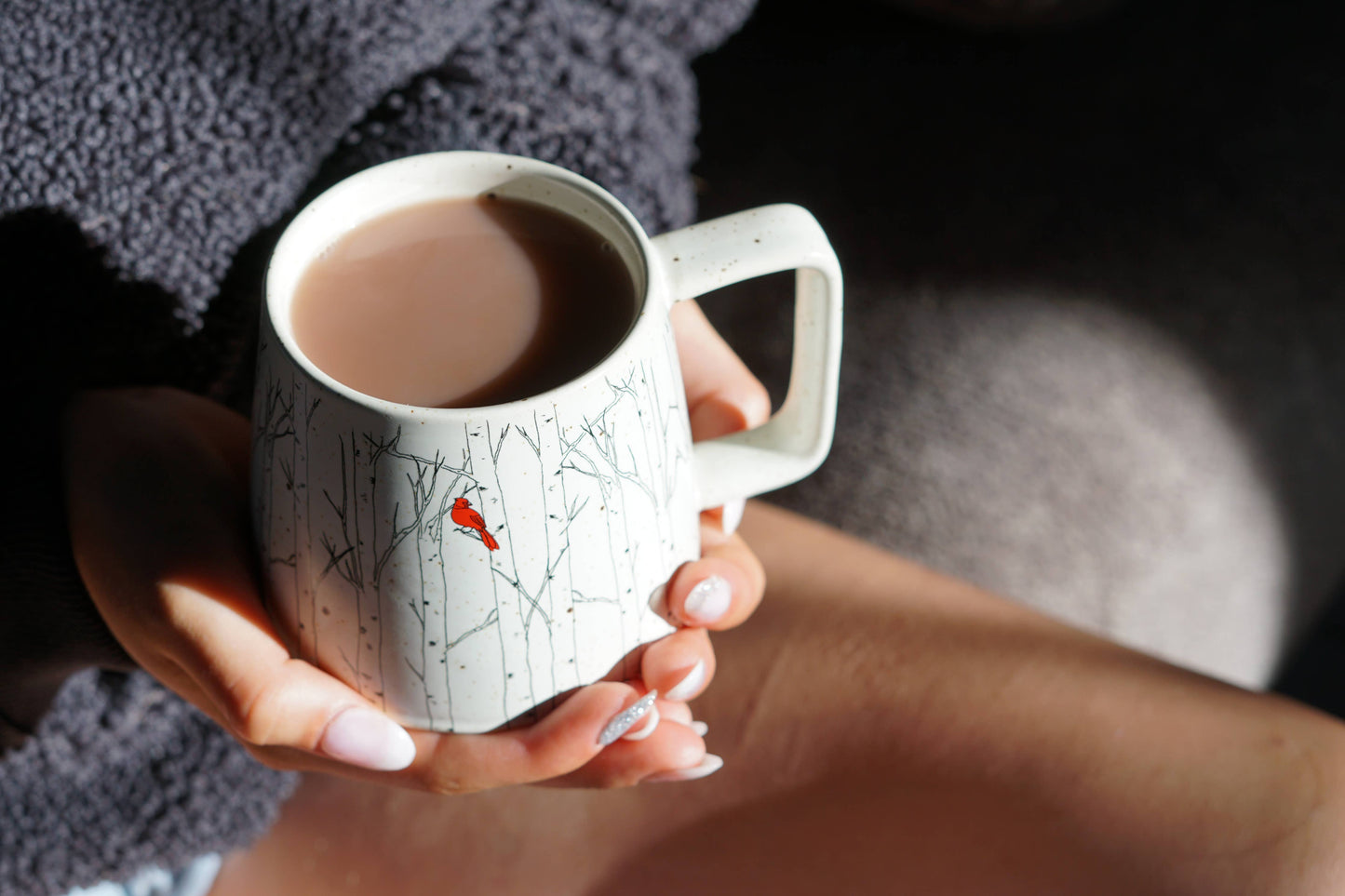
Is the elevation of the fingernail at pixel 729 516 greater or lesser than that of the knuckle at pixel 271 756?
greater

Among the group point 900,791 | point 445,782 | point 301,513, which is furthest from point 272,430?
point 900,791

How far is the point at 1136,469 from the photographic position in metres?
0.79

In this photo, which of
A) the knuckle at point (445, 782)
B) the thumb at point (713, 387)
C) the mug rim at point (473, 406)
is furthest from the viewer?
the thumb at point (713, 387)

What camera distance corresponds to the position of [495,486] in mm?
327

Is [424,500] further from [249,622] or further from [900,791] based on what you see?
[900,791]

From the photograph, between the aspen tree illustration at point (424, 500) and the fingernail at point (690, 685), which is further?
the fingernail at point (690, 685)

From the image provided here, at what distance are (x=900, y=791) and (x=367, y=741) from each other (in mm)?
278

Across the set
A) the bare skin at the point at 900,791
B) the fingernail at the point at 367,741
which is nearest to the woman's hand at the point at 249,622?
the fingernail at the point at 367,741

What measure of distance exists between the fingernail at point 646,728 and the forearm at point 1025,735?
0.15 m

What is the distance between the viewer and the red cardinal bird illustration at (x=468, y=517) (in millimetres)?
330

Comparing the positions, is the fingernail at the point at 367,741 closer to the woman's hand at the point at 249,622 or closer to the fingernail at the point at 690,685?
the woman's hand at the point at 249,622

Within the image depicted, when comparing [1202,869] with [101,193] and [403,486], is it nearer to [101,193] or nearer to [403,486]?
[403,486]

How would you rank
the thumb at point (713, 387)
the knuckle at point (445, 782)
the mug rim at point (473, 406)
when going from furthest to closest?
the thumb at point (713, 387) < the knuckle at point (445, 782) < the mug rim at point (473, 406)

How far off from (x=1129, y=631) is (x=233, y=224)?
655 mm
